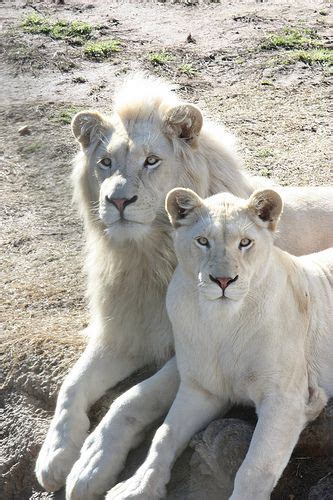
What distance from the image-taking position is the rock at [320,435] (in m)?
4.12

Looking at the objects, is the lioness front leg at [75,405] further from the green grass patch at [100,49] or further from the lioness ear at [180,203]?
the green grass patch at [100,49]

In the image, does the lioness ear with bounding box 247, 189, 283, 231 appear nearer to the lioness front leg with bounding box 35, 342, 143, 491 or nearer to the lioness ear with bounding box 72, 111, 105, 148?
the lioness ear with bounding box 72, 111, 105, 148

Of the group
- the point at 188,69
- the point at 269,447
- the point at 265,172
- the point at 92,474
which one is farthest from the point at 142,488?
the point at 188,69

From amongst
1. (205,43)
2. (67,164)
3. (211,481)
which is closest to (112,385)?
(211,481)

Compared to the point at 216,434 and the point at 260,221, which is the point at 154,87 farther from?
the point at 216,434

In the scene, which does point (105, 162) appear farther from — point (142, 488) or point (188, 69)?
point (188, 69)

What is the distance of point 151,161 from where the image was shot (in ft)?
15.3

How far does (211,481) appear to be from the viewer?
13.7 ft

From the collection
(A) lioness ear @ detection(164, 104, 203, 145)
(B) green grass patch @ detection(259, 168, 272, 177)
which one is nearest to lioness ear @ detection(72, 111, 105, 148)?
(A) lioness ear @ detection(164, 104, 203, 145)

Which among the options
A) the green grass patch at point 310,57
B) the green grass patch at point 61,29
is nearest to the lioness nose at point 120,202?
the green grass patch at point 310,57

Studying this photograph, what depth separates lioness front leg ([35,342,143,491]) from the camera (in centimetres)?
454

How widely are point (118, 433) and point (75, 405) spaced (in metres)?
0.38

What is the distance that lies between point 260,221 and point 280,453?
0.93 m

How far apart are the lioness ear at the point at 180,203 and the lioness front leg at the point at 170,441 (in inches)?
29.4
